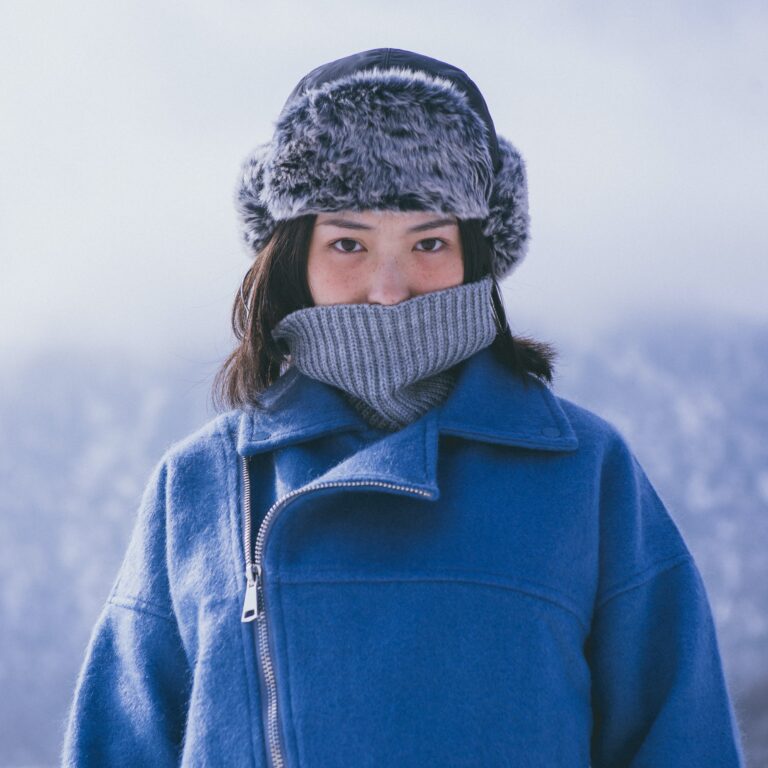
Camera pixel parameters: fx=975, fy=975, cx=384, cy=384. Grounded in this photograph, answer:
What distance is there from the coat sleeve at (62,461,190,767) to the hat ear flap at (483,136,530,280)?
52 centimetres

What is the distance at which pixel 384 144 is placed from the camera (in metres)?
1.11

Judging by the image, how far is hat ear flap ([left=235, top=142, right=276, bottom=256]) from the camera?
1.21m

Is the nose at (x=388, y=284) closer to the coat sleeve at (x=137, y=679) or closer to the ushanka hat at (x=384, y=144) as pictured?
the ushanka hat at (x=384, y=144)

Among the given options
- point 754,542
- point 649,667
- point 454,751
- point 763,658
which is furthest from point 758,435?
point 454,751

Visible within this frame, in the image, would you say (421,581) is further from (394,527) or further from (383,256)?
(383,256)

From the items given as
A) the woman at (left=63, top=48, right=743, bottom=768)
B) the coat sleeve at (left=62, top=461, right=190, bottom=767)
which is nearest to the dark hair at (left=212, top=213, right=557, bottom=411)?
the woman at (left=63, top=48, right=743, bottom=768)

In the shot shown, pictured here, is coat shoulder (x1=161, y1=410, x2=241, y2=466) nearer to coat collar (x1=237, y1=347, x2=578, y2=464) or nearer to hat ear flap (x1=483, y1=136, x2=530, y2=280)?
coat collar (x1=237, y1=347, x2=578, y2=464)

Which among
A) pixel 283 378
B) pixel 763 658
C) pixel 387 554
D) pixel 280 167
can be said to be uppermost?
pixel 280 167

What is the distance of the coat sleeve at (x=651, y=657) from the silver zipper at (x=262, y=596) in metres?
0.25

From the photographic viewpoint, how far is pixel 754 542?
Result: 8.45 ft

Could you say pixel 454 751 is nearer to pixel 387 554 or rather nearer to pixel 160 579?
pixel 387 554

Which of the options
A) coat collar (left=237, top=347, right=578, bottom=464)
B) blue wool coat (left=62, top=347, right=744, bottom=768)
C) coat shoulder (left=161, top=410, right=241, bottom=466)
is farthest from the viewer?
coat shoulder (left=161, top=410, right=241, bottom=466)

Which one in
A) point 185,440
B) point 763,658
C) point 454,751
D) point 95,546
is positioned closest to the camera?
point 454,751

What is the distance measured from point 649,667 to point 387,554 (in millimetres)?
317
